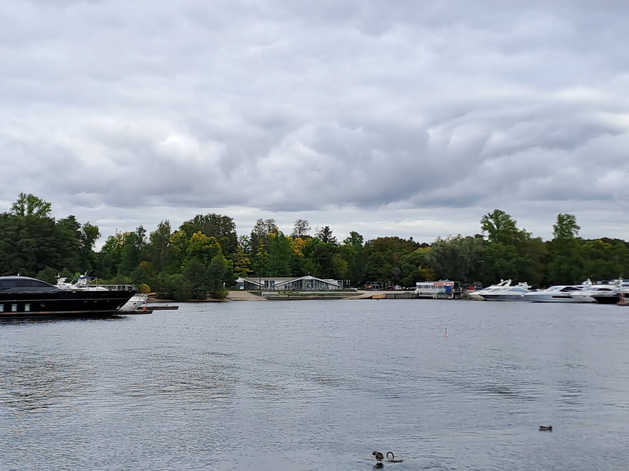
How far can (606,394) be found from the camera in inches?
1139

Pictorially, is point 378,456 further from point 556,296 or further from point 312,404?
point 556,296

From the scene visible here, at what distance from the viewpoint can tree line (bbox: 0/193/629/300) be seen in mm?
133875

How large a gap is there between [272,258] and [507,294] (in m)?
65.9

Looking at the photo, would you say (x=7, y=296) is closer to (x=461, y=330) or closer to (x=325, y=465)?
(x=461, y=330)

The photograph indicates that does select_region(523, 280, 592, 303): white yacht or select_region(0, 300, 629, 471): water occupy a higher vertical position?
select_region(523, 280, 592, 303): white yacht

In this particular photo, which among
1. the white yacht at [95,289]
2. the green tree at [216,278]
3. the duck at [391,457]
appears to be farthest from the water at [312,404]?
the green tree at [216,278]

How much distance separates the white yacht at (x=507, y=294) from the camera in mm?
142125

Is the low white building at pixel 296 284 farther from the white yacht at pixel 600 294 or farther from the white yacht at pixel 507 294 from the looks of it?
the white yacht at pixel 600 294

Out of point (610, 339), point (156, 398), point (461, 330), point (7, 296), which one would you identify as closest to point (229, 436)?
point (156, 398)

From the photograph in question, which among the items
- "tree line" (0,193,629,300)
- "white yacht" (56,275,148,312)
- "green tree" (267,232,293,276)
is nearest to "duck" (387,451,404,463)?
"white yacht" (56,275,148,312)

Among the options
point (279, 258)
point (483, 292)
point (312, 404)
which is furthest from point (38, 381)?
point (279, 258)

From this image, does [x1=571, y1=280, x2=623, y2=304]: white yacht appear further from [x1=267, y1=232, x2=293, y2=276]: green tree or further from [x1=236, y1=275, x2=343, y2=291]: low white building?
[x1=267, y1=232, x2=293, y2=276]: green tree

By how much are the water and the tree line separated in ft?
279

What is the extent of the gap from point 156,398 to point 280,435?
323 inches
